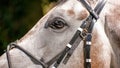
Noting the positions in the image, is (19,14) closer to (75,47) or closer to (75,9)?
(75,9)

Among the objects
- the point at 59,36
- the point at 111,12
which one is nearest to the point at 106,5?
the point at 111,12

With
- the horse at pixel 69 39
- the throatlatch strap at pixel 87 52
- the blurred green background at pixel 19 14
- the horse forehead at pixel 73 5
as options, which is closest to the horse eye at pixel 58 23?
the horse at pixel 69 39

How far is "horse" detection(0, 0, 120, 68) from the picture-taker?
203 inches

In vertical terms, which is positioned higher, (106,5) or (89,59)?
(106,5)

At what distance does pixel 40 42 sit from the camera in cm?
519

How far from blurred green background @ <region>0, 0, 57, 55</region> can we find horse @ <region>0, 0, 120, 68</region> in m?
2.71

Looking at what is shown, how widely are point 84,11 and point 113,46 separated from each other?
0.43 meters

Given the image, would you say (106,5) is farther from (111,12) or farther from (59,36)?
(59,36)

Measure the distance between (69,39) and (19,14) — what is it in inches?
139

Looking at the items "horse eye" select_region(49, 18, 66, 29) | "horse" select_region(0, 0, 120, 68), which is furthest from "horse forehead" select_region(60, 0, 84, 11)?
"horse eye" select_region(49, 18, 66, 29)

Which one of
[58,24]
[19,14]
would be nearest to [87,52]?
[58,24]

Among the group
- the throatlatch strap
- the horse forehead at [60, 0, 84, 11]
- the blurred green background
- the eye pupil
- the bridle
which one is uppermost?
the blurred green background

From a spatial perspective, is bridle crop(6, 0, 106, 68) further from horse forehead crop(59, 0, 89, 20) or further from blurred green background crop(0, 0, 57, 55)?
blurred green background crop(0, 0, 57, 55)

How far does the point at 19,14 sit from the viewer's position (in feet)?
28.2
